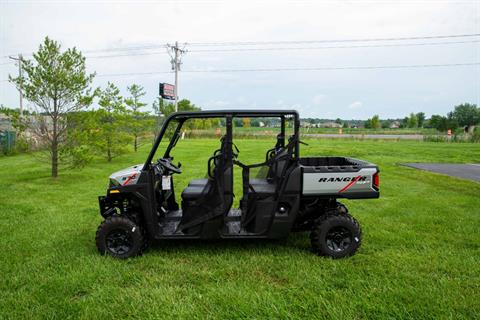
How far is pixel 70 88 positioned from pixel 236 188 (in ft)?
17.8

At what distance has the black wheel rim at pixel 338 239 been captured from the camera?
433 cm

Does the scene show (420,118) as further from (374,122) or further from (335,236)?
(335,236)

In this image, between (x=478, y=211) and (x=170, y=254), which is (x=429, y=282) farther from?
(x=478, y=211)

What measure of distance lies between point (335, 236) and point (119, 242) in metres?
2.47

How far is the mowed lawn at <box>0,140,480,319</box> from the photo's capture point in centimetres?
315

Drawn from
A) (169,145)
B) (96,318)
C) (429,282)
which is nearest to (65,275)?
(96,318)

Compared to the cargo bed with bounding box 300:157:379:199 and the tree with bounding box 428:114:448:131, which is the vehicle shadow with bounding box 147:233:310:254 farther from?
the tree with bounding box 428:114:448:131

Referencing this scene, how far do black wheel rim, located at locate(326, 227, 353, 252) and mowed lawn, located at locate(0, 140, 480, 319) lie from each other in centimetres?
19

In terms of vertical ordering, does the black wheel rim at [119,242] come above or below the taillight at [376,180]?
below

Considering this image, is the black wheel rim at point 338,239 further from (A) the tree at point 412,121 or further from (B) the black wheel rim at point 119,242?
(A) the tree at point 412,121

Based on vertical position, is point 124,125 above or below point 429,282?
above

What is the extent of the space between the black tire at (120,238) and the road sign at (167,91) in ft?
106

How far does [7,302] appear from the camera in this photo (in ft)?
10.8

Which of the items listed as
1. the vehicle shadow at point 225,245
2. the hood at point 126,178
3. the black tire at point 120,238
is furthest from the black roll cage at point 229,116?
the vehicle shadow at point 225,245
